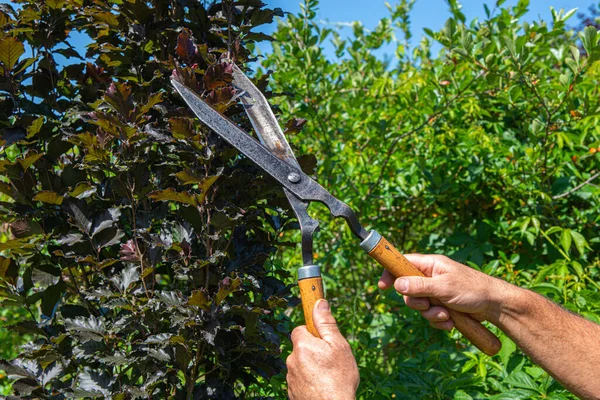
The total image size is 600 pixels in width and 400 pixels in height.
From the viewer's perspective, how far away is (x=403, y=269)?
167 cm

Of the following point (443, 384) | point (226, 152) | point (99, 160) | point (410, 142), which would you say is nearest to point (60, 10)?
point (99, 160)

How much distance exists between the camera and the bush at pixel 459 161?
10.3 feet

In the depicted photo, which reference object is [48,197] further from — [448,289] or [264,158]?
[448,289]

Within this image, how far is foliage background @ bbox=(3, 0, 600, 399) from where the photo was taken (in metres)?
3.14

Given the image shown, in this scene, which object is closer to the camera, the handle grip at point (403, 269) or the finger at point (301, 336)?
the finger at point (301, 336)

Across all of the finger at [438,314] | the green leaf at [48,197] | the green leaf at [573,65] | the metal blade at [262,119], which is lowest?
the finger at [438,314]

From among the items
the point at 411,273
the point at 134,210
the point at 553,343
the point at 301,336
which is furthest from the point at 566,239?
the point at 134,210

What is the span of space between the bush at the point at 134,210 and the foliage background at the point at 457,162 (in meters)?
1.08

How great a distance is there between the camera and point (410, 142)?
3979 mm

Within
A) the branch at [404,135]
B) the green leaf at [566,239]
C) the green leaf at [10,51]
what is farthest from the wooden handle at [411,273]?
the branch at [404,135]

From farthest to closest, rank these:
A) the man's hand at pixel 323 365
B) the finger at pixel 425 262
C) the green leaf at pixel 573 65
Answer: the green leaf at pixel 573 65, the finger at pixel 425 262, the man's hand at pixel 323 365

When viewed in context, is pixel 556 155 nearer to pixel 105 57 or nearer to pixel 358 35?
pixel 358 35

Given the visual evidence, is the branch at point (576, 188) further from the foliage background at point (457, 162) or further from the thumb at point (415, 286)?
the thumb at point (415, 286)

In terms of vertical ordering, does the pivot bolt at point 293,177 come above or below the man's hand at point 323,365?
above
